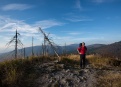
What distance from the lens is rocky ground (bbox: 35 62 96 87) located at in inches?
599

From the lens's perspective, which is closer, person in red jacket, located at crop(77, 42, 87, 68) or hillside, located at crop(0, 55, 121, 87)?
hillside, located at crop(0, 55, 121, 87)

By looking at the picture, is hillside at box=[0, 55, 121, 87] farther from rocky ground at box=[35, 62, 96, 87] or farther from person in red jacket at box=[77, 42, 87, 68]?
person in red jacket at box=[77, 42, 87, 68]

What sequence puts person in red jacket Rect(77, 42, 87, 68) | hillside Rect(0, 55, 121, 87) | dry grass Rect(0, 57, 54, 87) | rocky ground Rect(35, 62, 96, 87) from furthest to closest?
person in red jacket Rect(77, 42, 87, 68) < rocky ground Rect(35, 62, 96, 87) < hillside Rect(0, 55, 121, 87) < dry grass Rect(0, 57, 54, 87)

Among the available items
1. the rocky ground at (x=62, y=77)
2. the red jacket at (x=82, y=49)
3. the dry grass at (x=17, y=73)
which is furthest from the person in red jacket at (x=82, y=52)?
the dry grass at (x=17, y=73)

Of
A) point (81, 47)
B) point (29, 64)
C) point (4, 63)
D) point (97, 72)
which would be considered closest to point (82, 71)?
point (97, 72)

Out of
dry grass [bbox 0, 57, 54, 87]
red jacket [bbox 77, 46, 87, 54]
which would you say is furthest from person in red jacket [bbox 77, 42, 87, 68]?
dry grass [bbox 0, 57, 54, 87]

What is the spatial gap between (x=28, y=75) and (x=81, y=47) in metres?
6.49

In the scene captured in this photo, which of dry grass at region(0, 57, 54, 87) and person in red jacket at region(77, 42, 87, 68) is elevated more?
person in red jacket at region(77, 42, 87, 68)

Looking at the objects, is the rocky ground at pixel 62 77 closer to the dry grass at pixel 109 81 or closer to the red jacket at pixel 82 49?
the dry grass at pixel 109 81

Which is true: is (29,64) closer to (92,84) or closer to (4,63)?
(4,63)

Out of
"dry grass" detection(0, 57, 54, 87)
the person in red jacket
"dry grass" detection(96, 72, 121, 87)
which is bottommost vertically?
"dry grass" detection(96, 72, 121, 87)

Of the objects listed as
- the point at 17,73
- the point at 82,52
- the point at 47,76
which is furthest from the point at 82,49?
the point at 17,73

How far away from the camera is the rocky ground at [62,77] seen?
50.0 feet

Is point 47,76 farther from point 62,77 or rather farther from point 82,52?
point 82,52
